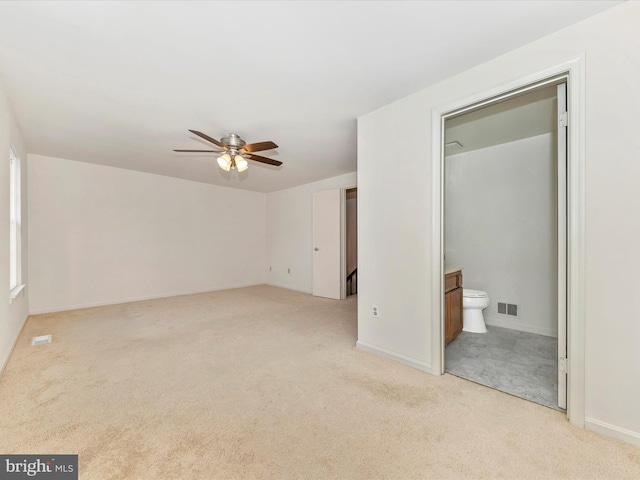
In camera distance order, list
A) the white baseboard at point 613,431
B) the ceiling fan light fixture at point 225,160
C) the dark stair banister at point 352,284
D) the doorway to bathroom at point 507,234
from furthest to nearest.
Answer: the dark stair banister at point 352,284 < the ceiling fan light fixture at point 225,160 < the doorway to bathroom at point 507,234 < the white baseboard at point 613,431

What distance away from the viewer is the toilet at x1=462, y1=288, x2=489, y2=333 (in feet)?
10.3

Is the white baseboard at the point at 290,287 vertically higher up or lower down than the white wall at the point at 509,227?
lower down

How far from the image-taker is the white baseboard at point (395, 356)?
2292 mm

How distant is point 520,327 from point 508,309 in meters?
0.22

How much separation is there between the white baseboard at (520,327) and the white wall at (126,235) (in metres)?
4.85

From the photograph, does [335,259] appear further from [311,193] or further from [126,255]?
[126,255]

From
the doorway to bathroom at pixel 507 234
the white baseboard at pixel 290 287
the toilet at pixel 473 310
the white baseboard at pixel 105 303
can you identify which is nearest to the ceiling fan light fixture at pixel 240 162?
the doorway to bathroom at pixel 507 234

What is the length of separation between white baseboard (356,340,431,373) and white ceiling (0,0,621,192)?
2.21 metres

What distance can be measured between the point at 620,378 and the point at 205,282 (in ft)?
19.3

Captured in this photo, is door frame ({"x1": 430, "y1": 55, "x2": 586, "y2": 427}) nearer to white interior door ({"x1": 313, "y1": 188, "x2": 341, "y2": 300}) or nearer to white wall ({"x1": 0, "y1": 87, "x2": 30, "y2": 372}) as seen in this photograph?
white interior door ({"x1": 313, "y1": 188, "x2": 341, "y2": 300})

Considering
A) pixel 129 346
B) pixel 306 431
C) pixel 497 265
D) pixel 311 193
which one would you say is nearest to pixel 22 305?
pixel 129 346

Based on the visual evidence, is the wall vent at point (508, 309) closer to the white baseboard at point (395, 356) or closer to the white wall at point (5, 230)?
the white baseboard at point (395, 356)

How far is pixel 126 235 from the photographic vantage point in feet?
16.0

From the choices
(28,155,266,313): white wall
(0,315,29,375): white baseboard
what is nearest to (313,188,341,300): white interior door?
(28,155,266,313): white wall
